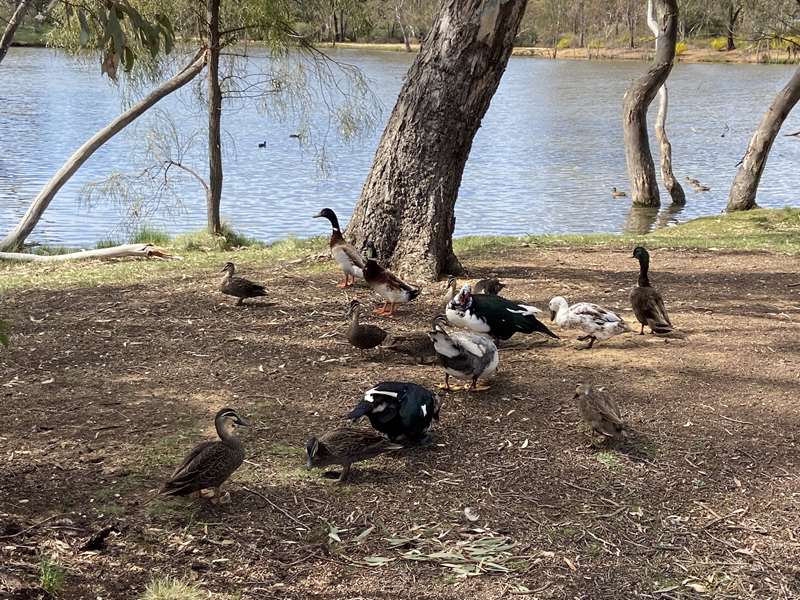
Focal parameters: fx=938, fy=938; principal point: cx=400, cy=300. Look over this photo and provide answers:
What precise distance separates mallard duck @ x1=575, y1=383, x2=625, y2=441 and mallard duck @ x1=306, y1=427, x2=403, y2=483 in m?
1.32

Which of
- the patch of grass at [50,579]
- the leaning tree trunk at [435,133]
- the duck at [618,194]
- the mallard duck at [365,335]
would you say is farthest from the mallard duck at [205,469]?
the duck at [618,194]

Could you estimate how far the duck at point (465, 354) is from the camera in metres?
6.34

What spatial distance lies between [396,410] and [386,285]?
9.53ft

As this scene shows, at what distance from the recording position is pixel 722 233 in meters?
16.0

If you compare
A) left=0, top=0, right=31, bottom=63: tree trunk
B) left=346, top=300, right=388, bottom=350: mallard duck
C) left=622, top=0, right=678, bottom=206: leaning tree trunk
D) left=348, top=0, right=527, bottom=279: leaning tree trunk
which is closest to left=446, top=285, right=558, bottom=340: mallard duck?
left=346, top=300, right=388, bottom=350: mallard duck

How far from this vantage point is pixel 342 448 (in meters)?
5.29

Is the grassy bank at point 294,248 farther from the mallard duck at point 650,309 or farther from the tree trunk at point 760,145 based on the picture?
the mallard duck at point 650,309

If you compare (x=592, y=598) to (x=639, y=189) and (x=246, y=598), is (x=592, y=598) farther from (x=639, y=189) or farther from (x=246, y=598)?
(x=639, y=189)

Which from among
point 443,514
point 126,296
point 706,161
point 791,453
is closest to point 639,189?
point 706,161

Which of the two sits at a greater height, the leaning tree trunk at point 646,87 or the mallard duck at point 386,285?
the leaning tree trunk at point 646,87

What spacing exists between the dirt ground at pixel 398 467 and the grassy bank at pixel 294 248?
1.94 meters

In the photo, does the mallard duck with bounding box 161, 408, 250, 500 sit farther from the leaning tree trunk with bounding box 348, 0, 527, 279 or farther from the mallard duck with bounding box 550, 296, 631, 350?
the leaning tree trunk with bounding box 348, 0, 527, 279

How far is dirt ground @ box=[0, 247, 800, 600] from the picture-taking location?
4.41m

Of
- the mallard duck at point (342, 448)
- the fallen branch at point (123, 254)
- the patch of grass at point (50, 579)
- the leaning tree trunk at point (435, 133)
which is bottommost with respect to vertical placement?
the fallen branch at point (123, 254)
